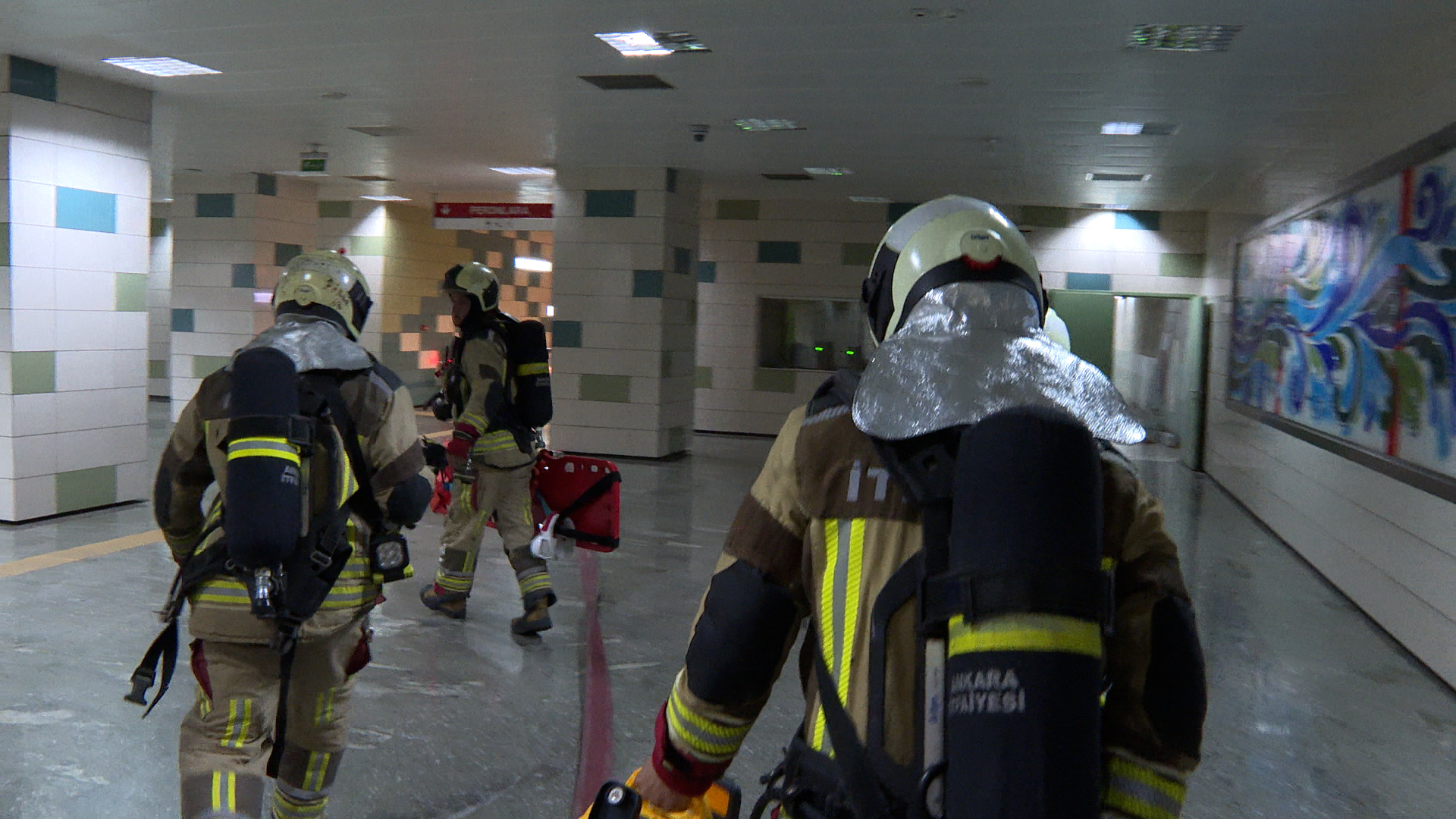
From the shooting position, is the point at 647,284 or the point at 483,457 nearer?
the point at 483,457

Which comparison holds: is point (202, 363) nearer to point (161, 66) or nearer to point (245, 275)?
point (245, 275)

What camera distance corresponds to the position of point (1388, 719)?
413 cm

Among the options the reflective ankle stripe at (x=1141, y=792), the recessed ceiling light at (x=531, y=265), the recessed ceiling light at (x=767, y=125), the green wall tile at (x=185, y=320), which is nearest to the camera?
the reflective ankle stripe at (x=1141, y=792)

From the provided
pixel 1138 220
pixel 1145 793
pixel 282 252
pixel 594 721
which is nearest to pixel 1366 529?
pixel 594 721

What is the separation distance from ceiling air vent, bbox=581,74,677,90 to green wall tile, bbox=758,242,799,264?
6.58 m

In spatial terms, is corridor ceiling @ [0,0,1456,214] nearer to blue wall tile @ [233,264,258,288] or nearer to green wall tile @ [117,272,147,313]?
green wall tile @ [117,272,147,313]

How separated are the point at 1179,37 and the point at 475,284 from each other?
12.4 feet

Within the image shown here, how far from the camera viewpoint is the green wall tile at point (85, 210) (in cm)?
677

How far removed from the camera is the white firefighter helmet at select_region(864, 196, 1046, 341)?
49.3 inches

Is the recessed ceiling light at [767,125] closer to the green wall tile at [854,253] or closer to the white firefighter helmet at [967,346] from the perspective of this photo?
the green wall tile at [854,253]

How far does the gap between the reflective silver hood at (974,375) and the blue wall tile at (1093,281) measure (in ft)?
40.4

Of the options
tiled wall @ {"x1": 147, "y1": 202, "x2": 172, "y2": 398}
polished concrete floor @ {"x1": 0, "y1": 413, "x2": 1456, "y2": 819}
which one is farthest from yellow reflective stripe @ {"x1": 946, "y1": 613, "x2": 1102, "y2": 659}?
tiled wall @ {"x1": 147, "y1": 202, "x2": 172, "y2": 398}

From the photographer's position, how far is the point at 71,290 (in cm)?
690

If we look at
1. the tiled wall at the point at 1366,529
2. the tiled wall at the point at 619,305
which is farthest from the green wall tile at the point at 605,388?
the tiled wall at the point at 1366,529
